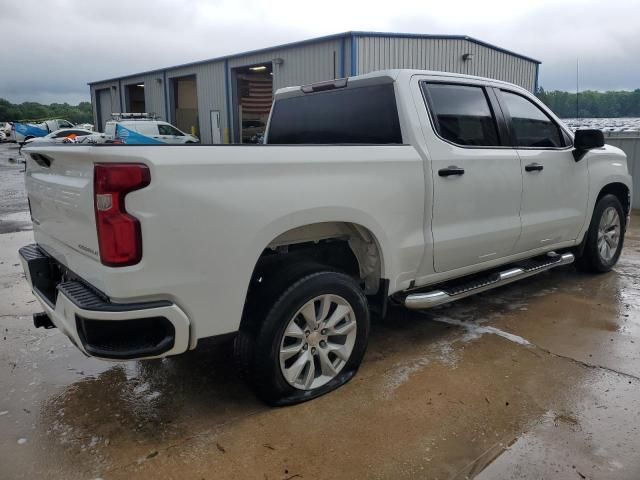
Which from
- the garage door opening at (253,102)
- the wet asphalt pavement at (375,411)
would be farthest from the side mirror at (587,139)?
the garage door opening at (253,102)

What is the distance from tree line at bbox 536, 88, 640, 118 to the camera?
7.71 meters

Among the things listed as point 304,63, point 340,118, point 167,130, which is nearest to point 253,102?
point 167,130

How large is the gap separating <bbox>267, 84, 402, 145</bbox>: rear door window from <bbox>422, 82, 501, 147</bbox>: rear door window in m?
0.30

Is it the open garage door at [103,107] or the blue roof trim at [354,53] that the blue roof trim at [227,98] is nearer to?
the blue roof trim at [354,53]

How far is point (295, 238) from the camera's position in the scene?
10.3 feet

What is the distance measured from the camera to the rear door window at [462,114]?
3752 millimetres

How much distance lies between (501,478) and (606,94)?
8.36 meters

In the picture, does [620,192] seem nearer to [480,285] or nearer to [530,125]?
[530,125]

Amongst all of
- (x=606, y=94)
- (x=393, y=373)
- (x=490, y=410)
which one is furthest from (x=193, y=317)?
(x=606, y=94)

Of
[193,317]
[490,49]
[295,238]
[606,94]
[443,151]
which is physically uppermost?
[490,49]

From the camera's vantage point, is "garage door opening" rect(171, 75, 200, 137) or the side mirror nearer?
the side mirror

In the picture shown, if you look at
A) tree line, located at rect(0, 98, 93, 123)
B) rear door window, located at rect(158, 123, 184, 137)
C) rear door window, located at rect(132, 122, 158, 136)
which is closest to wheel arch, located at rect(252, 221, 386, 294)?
rear door window, located at rect(132, 122, 158, 136)

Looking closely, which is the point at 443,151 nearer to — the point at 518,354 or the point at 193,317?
the point at 518,354

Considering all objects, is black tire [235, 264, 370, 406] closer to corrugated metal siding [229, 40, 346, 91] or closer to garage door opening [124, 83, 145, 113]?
corrugated metal siding [229, 40, 346, 91]
